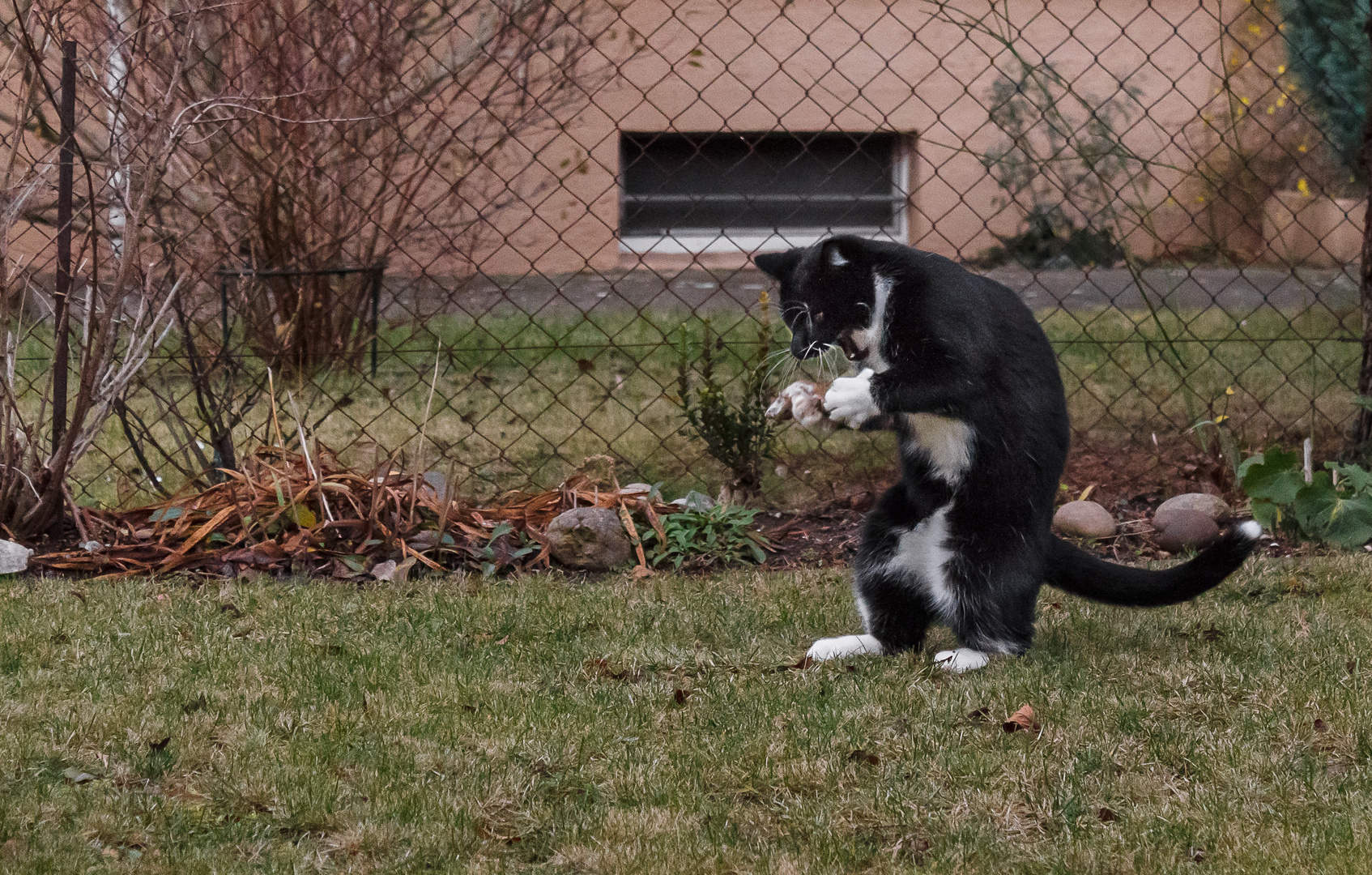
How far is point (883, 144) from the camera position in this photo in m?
9.45

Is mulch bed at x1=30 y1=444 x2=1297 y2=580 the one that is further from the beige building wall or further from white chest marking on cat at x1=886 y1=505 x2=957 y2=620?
the beige building wall

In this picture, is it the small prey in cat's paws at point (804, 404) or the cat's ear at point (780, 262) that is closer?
the small prey in cat's paws at point (804, 404)

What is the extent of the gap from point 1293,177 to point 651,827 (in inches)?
371

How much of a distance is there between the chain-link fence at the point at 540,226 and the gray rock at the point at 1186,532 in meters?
0.45

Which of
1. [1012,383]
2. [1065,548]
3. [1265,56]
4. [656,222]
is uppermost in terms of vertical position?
[1265,56]

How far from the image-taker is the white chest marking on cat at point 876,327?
2.84 meters

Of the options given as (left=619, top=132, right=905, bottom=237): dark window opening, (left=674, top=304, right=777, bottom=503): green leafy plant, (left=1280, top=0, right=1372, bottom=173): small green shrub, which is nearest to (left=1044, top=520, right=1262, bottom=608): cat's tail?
(left=674, top=304, right=777, bottom=503): green leafy plant

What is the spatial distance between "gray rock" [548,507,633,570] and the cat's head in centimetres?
101

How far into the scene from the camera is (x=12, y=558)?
3605 mm

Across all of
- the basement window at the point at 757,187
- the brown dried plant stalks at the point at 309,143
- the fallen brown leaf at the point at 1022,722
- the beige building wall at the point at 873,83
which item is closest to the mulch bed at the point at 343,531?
the brown dried plant stalks at the point at 309,143

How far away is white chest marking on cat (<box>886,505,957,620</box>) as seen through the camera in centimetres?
287

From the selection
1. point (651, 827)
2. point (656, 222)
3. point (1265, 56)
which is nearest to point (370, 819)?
point (651, 827)

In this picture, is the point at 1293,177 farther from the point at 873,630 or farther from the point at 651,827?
the point at 651,827

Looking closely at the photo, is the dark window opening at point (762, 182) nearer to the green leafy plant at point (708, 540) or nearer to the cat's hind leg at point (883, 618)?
the green leafy plant at point (708, 540)
